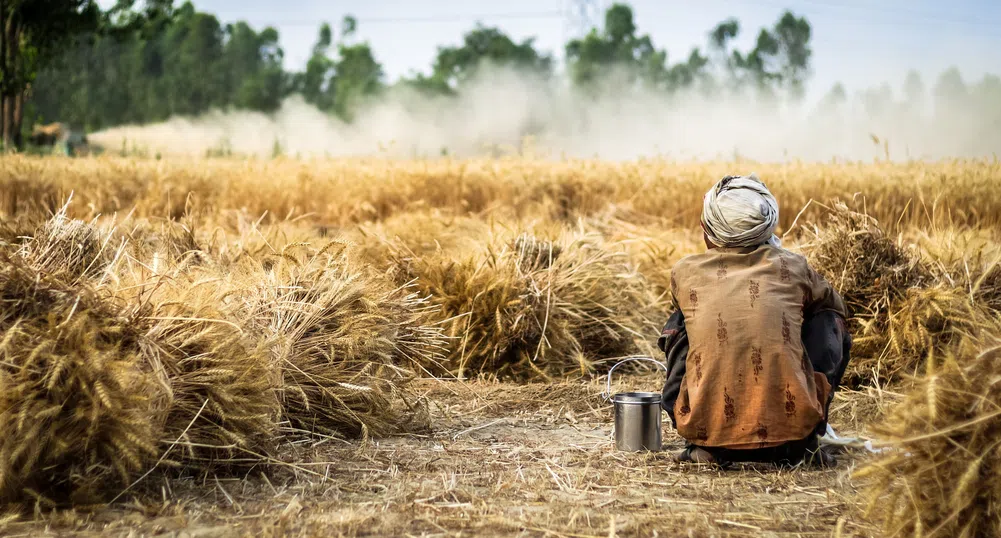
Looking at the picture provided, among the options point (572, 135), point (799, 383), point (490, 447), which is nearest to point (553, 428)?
point (490, 447)

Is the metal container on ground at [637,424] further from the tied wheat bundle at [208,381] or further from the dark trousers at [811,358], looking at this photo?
the tied wheat bundle at [208,381]

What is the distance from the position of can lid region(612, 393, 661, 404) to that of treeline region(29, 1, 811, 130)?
1784 inches

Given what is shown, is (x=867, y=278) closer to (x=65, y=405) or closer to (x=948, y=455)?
Answer: (x=948, y=455)

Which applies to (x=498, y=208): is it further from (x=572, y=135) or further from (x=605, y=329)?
(x=572, y=135)

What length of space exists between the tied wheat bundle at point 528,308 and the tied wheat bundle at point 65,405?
101 inches

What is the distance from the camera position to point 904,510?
2268mm

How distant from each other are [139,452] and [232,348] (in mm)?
498

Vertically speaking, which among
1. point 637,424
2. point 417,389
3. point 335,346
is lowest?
point 417,389

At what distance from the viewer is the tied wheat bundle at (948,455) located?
2.11m

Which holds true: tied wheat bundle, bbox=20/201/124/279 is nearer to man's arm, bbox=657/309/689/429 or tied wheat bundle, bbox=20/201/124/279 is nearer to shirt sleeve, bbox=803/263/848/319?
man's arm, bbox=657/309/689/429

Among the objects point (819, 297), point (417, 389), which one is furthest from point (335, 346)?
point (819, 297)

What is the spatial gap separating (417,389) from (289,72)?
58.5 metres

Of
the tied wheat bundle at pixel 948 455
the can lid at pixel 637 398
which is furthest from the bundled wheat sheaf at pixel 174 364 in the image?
the tied wheat bundle at pixel 948 455

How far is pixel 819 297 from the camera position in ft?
10.8
